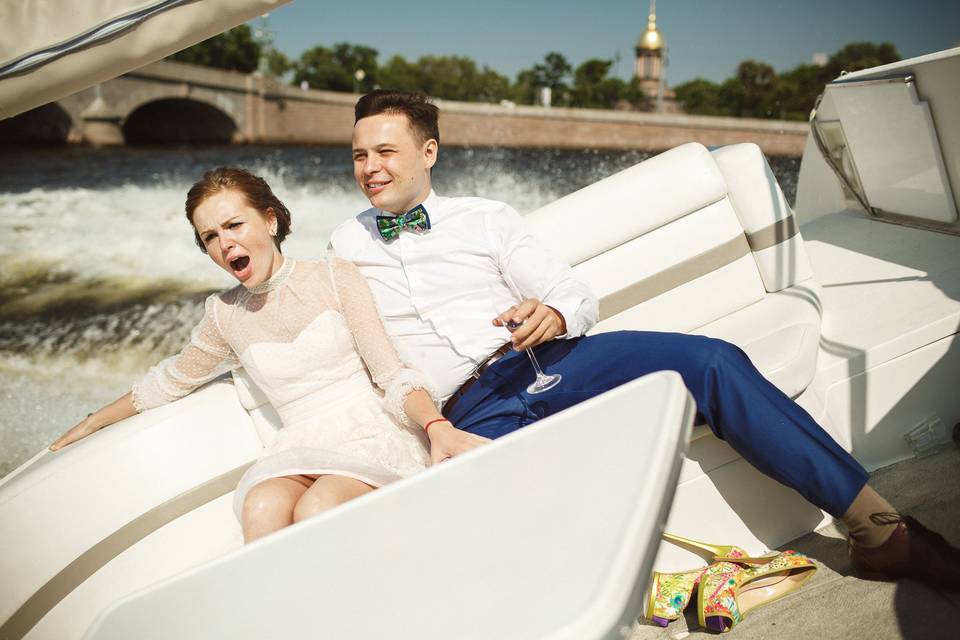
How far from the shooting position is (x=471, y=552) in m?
1.04

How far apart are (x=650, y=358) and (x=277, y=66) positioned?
53.9 metres

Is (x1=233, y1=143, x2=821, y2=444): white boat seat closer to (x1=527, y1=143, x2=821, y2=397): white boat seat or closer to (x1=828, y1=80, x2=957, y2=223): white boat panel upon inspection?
(x1=527, y1=143, x2=821, y2=397): white boat seat

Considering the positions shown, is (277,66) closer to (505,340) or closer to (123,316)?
(123,316)

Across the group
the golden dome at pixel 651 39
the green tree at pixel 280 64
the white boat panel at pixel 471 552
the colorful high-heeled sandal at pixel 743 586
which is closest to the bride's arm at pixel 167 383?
the white boat panel at pixel 471 552

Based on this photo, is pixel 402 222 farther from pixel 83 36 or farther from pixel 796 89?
pixel 796 89

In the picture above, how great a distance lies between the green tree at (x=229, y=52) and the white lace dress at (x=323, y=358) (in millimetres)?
40443

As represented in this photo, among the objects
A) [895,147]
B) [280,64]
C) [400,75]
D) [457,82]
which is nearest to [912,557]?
[895,147]

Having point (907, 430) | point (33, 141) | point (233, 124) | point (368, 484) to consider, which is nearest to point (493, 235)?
point (368, 484)

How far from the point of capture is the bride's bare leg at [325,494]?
1.54 m

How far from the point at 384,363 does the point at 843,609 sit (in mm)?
1280

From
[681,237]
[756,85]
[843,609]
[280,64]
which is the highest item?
[280,64]

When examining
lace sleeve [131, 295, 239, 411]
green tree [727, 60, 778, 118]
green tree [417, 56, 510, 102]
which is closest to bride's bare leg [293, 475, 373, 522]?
lace sleeve [131, 295, 239, 411]

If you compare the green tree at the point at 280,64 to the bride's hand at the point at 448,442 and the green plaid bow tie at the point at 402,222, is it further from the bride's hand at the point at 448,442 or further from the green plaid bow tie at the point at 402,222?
the bride's hand at the point at 448,442

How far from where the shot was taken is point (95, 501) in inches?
70.1
